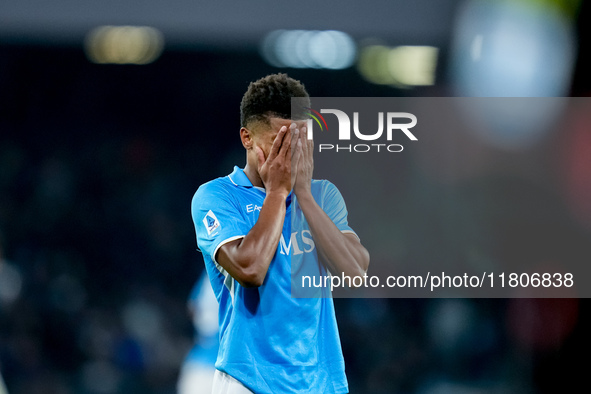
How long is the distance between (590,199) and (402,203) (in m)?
1.46

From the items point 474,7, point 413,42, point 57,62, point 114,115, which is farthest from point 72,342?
point 474,7

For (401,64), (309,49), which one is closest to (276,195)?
(401,64)

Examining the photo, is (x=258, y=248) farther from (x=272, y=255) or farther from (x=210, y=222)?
(x=210, y=222)

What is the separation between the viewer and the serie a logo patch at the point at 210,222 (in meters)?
2.27

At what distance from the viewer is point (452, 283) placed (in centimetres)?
369

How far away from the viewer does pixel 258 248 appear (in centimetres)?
214

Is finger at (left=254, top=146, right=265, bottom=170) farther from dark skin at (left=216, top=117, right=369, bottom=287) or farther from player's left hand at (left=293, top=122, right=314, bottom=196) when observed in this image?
player's left hand at (left=293, top=122, right=314, bottom=196)

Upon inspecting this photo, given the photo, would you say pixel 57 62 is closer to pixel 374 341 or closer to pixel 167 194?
pixel 167 194

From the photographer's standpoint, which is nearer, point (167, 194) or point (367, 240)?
point (367, 240)

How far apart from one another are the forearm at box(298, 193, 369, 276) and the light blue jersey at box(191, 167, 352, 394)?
0.06m

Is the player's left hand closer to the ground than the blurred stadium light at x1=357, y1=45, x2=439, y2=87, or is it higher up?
closer to the ground

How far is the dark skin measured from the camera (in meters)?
2.14

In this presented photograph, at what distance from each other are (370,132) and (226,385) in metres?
1.45

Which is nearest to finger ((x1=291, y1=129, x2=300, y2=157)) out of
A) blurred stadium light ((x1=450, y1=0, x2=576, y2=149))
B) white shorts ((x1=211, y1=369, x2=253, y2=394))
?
white shorts ((x1=211, y1=369, x2=253, y2=394))
